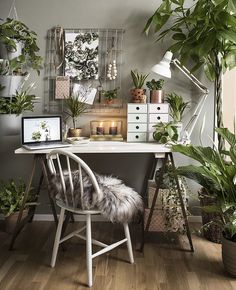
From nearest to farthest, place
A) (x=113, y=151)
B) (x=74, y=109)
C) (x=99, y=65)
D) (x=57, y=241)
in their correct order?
(x=57, y=241)
(x=113, y=151)
(x=74, y=109)
(x=99, y=65)

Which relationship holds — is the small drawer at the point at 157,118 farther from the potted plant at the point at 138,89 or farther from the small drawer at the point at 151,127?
the potted plant at the point at 138,89

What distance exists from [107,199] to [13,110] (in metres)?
1.10

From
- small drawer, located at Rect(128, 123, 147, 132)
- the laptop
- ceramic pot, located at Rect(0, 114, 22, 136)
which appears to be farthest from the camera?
small drawer, located at Rect(128, 123, 147, 132)

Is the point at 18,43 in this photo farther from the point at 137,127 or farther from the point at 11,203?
the point at 11,203

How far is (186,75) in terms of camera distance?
2875 millimetres

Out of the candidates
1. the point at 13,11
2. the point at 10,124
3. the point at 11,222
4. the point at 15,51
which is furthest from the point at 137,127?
the point at 13,11

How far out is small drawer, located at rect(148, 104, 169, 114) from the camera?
286cm

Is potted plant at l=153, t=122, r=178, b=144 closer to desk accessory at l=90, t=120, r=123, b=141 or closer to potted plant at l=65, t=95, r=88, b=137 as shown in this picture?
desk accessory at l=90, t=120, r=123, b=141

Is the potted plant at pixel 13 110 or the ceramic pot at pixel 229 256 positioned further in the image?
the potted plant at pixel 13 110

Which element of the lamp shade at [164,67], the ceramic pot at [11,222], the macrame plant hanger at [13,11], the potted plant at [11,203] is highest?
the macrame plant hanger at [13,11]

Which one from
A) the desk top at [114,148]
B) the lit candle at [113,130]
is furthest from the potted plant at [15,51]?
the lit candle at [113,130]

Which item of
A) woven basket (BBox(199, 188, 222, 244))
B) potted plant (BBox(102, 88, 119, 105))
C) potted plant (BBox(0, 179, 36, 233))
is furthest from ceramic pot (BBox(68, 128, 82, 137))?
woven basket (BBox(199, 188, 222, 244))

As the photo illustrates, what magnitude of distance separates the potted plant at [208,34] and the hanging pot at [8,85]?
3.66ft

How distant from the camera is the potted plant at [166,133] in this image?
8.89 ft
